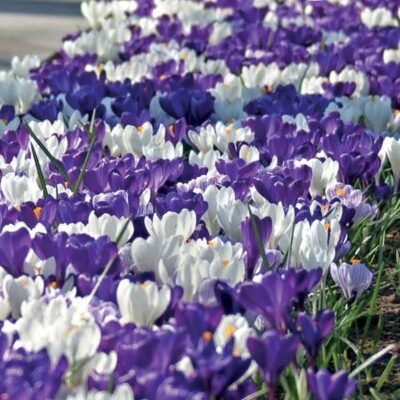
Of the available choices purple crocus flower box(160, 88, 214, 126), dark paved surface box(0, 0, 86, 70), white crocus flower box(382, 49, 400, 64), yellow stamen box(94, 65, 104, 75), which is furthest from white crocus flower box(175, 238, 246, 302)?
dark paved surface box(0, 0, 86, 70)

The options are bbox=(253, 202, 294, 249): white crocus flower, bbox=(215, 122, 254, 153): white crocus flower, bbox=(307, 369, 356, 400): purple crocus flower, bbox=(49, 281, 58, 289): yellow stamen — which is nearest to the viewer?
bbox=(307, 369, 356, 400): purple crocus flower

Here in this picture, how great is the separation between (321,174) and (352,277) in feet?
2.52

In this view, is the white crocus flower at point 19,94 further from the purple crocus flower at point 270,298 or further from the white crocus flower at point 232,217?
the purple crocus flower at point 270,298

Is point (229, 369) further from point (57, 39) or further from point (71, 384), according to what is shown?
point (57, 39)

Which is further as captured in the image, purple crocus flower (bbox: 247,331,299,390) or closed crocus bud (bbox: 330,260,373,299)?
closed crocus bud (bbox: 330,260,373,299)

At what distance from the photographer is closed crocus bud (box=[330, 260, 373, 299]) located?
8.85 feet

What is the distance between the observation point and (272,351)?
2096mm

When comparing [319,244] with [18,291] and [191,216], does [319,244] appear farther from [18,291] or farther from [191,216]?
[18,291]

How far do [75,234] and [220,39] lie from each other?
3669mm

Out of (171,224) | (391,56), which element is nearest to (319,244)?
(171,224)

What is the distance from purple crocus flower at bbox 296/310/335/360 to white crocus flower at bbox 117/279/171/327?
0.28 metres

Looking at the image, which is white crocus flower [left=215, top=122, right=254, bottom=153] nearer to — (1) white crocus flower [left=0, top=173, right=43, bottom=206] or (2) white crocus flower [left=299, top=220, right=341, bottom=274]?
(1) white crocus flower [left=0, top=173, right=43, bottom=206]

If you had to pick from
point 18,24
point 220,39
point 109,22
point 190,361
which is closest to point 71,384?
point 190,361

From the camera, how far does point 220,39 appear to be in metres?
6.23
